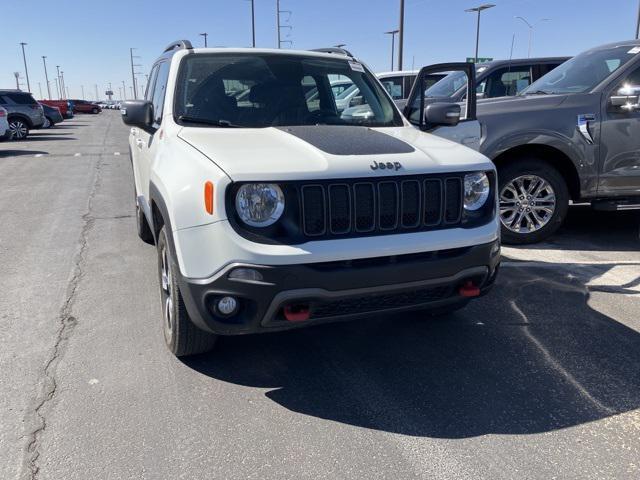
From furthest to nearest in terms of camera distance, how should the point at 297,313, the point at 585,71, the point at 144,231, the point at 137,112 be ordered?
the point at 585,71, the point at 144,231, the point at 137,112, the point at 297,313

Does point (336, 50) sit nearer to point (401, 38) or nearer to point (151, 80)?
point (151, 80)

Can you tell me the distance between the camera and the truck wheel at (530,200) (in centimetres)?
588

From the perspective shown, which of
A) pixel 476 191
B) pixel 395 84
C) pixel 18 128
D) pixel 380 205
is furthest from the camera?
pixel 18 128

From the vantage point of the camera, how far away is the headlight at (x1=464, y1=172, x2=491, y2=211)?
3.25 meters

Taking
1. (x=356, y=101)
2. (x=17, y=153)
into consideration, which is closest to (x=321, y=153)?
(x=356, y=101)

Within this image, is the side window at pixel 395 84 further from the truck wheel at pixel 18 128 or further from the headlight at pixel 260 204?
the truck wheel at pixel 18 128

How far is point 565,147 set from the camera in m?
5.79

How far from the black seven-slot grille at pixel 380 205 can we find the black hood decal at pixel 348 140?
24 centimetres

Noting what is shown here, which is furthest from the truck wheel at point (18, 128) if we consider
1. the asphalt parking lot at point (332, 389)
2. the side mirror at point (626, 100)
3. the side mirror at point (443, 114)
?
the side mirror at point (626, 100)

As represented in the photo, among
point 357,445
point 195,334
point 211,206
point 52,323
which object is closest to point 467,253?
point 357,445

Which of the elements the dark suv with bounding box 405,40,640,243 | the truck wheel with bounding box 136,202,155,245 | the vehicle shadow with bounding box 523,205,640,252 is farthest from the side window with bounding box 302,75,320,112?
the vehicle shadow with bounding box 523,205,640,252

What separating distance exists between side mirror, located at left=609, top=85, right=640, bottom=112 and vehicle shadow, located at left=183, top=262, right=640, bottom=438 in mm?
2421

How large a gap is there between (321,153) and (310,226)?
1.41 ft

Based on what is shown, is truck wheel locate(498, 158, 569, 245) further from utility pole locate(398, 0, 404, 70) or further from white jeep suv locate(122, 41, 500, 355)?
utility pole locate(398, 0, 404, 70)
